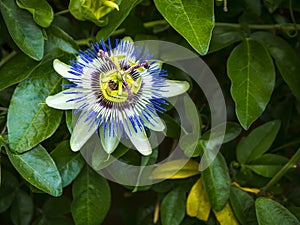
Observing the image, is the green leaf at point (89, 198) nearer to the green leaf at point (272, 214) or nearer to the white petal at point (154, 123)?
the white petal at point (154, 123)

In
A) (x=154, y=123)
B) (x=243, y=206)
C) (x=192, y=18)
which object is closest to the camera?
(x=192, y=18)

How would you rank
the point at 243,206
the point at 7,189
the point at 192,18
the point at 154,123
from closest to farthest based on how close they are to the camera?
the point at 192,18, the point at 154,123, the point at 243,206, the point at 7,189

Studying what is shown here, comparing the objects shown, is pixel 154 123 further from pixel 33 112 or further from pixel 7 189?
pixel 7 189

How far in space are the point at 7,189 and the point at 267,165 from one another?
540mm

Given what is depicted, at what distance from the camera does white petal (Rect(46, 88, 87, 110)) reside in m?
0.95

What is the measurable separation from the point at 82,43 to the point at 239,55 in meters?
0.31

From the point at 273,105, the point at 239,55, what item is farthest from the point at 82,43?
the point at 273,105

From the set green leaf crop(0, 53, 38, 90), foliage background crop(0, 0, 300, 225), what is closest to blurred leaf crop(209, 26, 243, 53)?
foliage background crop(0, 0, 300, 225)

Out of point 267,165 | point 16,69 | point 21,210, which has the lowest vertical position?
point 21,210

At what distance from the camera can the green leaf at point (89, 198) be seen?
104 cm

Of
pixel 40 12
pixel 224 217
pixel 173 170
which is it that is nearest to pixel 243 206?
pixel 224 217

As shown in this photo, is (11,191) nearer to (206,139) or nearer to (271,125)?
(206,139)

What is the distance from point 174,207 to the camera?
1110 mm


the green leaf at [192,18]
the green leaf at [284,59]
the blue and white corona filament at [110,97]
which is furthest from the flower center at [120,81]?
the green leaf at [284,59]
